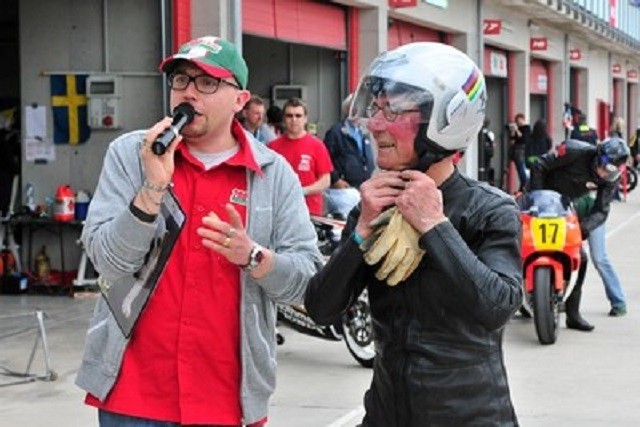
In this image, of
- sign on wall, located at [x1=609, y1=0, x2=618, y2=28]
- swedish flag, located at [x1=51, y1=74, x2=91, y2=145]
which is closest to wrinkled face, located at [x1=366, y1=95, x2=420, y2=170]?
swedish flag, located at [x1=51, y1=74, x2=91, y2=145]

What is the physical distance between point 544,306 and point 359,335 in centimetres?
162

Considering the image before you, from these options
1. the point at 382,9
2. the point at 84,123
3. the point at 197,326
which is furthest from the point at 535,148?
the point at 197,326

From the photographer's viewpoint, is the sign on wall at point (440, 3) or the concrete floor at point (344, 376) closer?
the concrete floor at point (344, 376)

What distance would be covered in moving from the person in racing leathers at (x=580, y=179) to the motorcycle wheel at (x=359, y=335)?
2344 millimetres

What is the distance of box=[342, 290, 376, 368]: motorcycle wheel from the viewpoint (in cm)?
861

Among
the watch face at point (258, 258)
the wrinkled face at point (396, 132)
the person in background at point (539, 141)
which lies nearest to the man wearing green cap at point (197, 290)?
the watch face at point (258, 258)

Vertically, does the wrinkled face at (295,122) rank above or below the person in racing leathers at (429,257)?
above

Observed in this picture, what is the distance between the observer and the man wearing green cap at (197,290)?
3.54 metres

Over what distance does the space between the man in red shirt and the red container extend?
2380 millimetres

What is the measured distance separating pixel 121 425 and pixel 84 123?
9.43 metres

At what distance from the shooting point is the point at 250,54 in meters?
18.4

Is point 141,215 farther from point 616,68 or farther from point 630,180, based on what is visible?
point 616,68

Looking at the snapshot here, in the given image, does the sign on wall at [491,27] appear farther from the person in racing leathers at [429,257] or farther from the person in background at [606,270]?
the person in racing leathers at [429,257]

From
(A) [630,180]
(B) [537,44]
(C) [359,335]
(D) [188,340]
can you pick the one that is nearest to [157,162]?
(D) [188,340]
